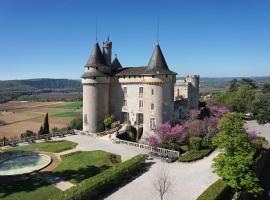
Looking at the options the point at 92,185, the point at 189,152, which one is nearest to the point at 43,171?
the point at 92,185

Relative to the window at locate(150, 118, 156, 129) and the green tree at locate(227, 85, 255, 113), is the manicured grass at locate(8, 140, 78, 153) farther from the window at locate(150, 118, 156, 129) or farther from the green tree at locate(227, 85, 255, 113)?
the green tree at locate(227, 85, 255, 113)

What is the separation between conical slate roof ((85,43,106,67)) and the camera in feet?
157

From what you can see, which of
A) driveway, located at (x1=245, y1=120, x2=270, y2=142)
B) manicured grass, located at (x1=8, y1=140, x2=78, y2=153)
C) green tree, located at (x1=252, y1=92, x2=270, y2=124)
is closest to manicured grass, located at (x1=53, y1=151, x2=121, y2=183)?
manicured grass, located at (x1=8, y1=140, x2=78, y2=153)

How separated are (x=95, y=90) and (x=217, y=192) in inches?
1199

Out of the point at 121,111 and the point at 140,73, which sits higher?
the point at 140,73

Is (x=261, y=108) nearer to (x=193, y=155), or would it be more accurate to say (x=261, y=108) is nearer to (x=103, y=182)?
(x=193, y=155)

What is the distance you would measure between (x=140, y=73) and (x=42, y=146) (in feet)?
67.4

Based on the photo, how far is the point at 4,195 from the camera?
23406mm

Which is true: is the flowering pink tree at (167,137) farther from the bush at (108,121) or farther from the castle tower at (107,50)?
the castle tower at (107,50)

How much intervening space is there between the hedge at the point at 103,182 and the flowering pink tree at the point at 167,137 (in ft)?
23.6

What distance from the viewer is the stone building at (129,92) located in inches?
1713

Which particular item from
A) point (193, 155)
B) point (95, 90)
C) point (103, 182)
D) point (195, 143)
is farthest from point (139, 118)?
point (103, 182)

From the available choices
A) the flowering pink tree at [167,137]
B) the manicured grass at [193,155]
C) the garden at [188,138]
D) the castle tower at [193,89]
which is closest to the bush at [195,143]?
the garden at [188,138]

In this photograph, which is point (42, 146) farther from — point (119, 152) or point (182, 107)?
point (182, 107)
